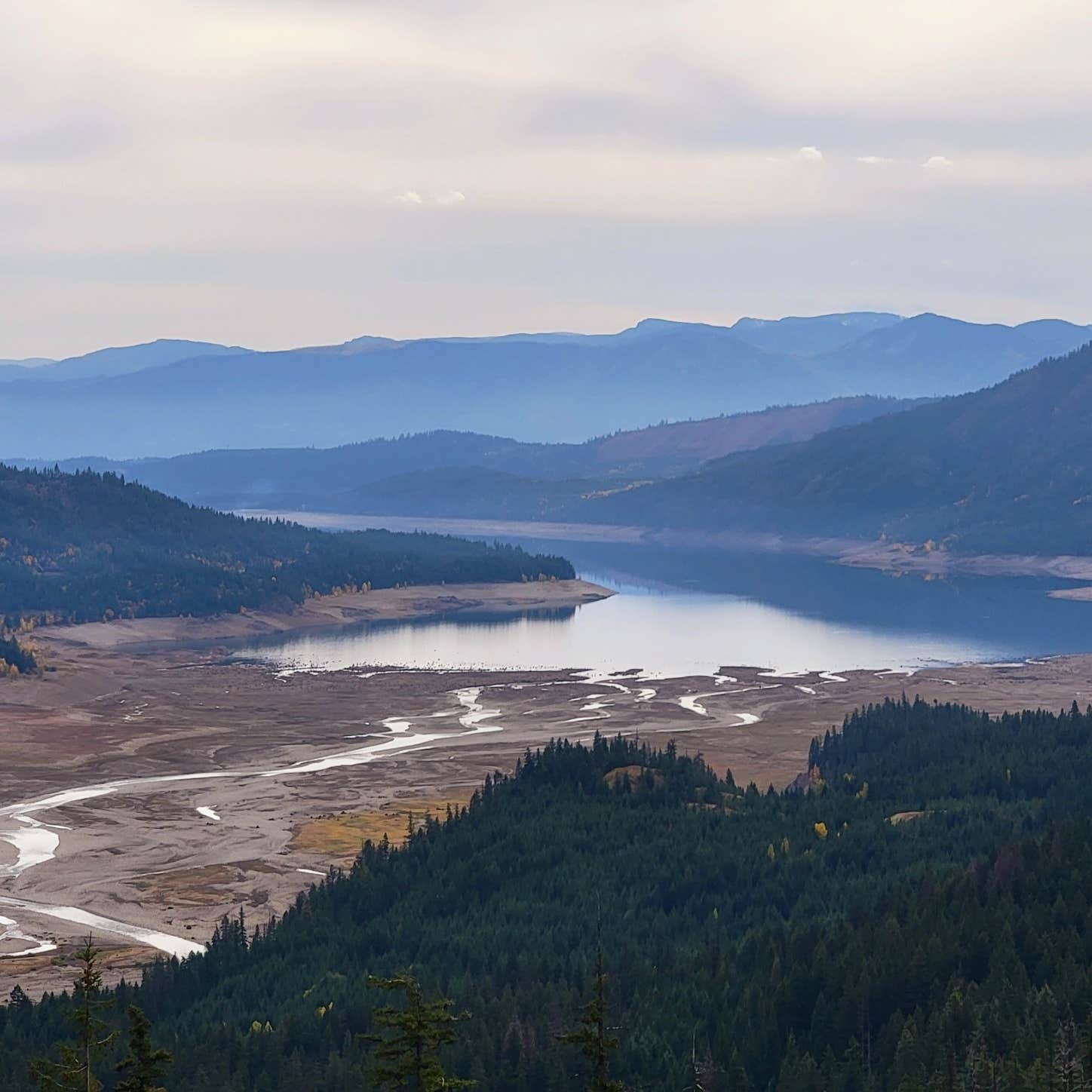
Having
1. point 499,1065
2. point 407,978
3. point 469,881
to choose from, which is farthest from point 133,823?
point 407,978

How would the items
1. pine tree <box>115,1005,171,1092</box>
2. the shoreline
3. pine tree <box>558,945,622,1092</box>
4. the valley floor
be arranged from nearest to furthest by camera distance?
pine tree <box>558,945,622,1092</box> < pine tree <box>115,1005,171,1092</box> < the valley floor < the shoreline

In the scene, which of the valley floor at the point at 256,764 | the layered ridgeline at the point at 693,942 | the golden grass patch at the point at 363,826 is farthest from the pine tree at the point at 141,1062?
the golden grass patch at the point at 363,826

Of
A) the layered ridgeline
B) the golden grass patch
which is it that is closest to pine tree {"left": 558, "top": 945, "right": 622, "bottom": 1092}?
the layered ridgeline

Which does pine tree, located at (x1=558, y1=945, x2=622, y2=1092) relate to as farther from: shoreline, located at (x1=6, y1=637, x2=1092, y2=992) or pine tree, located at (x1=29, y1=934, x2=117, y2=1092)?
shoreline, located at (x1=6, y1=637, x2=1092, y2=992)

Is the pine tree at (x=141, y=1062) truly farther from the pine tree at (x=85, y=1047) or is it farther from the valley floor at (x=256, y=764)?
the valley floor at (x=256, y=764)

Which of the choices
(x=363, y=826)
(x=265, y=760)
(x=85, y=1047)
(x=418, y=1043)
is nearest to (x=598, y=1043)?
(x=418, y=1043)

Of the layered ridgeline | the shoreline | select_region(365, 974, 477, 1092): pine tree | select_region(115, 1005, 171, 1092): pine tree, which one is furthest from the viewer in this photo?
the shoreline

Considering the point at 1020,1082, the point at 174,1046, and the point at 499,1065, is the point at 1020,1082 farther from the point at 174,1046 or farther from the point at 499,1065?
the point at 174,1046
